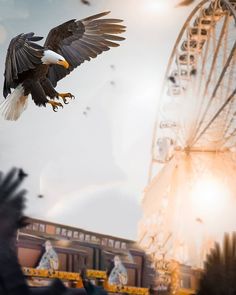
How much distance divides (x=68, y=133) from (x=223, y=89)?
123 centimetres

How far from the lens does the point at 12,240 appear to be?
3.10m

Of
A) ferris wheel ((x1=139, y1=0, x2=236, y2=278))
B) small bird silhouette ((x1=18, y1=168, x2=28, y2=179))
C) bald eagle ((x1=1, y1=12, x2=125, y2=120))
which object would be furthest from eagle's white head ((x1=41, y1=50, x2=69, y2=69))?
ferris wheel ((x1=139, y1=0, x2=236, y2=278))

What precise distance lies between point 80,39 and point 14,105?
447mm

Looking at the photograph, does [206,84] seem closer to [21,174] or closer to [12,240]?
[21,174]

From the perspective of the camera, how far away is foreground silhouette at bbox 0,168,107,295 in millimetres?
3059

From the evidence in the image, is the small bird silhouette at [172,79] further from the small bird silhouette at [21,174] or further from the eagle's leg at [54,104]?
the small bird silhouette at [21,174]

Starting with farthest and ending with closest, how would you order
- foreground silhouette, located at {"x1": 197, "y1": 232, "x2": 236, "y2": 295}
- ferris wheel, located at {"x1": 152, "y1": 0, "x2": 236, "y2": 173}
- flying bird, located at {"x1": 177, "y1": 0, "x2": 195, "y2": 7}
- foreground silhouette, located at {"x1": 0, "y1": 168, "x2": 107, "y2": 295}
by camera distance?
ferris wheel, located at {"x1": 152, "y1": 0, "x2": 236, "y2": 173} < flying bird, located at {"x1": 177, "y1": 0, "x2": 195, "y2": 7} < foreground silhouette, located at {"x1": 197, "y1": 232, "x2": 236, "y2": 295} < foreground silhouette, located at {"x1": 0, "y1": 168, "x2": 107, "y2": 295}

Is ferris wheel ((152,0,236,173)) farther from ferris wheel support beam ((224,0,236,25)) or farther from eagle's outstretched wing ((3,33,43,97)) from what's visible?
eagle's outstretched wing ((3,33,43,97))

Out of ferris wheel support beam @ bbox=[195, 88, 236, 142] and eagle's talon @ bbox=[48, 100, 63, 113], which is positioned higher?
ferris wheel support beam @ bbox=[195, 88, 236, 142]

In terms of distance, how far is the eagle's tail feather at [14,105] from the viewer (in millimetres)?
3254

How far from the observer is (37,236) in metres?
3.16

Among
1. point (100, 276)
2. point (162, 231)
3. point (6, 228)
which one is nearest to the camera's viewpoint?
point (6, 228)

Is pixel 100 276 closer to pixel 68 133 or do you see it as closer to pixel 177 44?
pixel 68 133

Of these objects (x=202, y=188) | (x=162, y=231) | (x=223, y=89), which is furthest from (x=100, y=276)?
(x=223, y=89)
